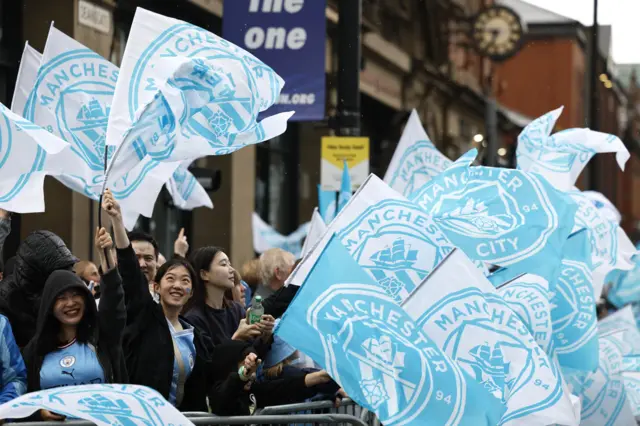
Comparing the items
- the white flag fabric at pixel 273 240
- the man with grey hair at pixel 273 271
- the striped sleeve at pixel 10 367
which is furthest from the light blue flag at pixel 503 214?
the white flag fabric at pixel 273 240

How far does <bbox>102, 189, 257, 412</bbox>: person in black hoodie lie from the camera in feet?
24.4

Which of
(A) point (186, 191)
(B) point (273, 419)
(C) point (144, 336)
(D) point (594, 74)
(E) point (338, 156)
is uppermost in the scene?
(D) point (594, 74)

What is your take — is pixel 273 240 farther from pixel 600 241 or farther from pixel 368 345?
pixel 368 345

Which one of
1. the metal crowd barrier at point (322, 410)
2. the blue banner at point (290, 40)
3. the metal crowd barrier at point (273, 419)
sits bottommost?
the metal crowd barrier at point (322, 410)

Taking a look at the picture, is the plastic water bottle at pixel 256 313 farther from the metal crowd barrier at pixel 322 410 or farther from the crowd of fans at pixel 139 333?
the metal crowd barrier at pixel 322 410

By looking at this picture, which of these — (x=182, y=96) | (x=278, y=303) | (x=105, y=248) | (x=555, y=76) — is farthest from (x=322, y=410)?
(x=555, y=76)

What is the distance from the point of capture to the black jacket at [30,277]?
7449mm

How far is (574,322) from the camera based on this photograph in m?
9.48

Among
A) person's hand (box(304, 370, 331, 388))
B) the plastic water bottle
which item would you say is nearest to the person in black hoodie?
the plastic water bottle

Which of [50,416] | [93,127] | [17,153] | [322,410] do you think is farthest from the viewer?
[93,127]

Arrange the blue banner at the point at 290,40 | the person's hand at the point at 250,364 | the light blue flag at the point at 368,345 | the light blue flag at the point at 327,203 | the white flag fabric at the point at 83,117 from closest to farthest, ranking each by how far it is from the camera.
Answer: the light blue flag at the point at 368,345
the person's hand at the point at 250,364
the white flag fabric at the point at 83,117
the light blue flag at the point at 327,203
the blue banner at the point at 290,40

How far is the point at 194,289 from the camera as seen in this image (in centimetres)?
814

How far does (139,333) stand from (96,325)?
22.7 inches

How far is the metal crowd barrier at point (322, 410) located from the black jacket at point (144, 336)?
48 cm
